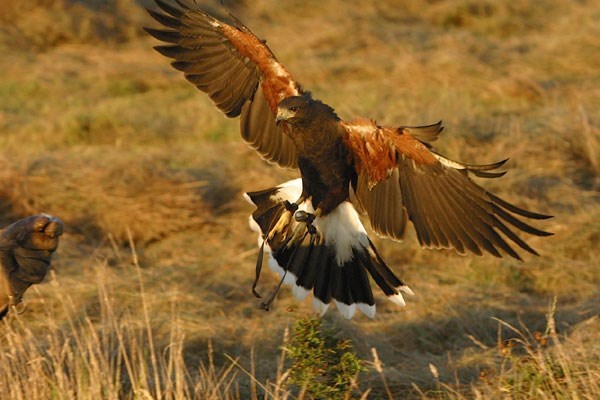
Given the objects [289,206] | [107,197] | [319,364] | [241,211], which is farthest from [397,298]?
[107,197]

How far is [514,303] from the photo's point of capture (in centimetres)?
589

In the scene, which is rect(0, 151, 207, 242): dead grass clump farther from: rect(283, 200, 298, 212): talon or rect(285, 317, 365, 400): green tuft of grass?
rect(285, 317, 365, 400): green tuft of grass

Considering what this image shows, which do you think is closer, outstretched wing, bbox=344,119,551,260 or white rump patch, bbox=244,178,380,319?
outstretched wing, bbox=344,119,551,260

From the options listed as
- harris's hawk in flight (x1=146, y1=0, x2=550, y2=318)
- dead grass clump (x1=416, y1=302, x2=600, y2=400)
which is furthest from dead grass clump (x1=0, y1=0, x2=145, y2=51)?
dead grass clump (x1=416, y1=302, x2=600, y2=400)

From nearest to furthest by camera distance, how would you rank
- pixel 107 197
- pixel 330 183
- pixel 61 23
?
pixel 330 183
pixel 107 197
pixel 61 23

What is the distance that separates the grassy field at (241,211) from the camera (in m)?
4.17

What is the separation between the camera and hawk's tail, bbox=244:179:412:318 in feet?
15.2

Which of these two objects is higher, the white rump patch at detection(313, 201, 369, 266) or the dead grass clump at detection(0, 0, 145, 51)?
the dead grass clump at detection(0, 0, 145, 51)

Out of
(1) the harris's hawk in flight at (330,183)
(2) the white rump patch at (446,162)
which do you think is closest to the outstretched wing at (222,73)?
(1) the harris's hawk in flight at (330,183)

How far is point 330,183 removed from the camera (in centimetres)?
479

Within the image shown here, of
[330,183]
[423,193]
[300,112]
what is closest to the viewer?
[300,112]

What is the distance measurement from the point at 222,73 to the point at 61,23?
8.01 m

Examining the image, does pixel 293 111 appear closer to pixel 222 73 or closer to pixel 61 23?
pixel 222 73

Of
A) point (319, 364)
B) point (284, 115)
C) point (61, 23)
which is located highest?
point (61, 23)
